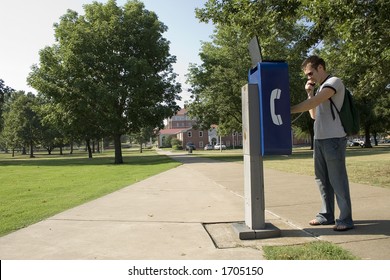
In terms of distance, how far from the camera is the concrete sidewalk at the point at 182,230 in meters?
4.10

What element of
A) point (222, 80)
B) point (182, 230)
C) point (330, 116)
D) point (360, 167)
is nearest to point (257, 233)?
point (182, 230)

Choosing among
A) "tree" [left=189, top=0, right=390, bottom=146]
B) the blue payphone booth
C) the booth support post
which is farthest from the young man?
"tree" [left=189, top=0, right=390, bottom=146]

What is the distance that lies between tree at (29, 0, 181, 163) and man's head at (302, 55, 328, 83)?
24.7 meters

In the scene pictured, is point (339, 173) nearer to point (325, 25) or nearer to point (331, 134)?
point (331, 134)

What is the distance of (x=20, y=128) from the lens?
219 ft

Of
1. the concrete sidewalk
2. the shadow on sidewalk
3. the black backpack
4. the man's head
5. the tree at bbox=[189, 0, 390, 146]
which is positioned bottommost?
the concrete sidewalk

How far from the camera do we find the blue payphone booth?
4.61 metres

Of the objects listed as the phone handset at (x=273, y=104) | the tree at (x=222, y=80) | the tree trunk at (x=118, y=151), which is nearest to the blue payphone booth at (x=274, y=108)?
the phone handset at (x=273, y=104)

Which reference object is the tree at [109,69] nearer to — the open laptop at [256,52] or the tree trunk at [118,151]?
the tree trunk at [118,151]

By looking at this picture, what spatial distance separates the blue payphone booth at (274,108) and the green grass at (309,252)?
114 centimetres

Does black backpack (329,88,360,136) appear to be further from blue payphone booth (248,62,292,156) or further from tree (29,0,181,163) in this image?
tree (29,0,181,163)

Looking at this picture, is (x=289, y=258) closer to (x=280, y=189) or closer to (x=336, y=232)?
(x=336, y=232)

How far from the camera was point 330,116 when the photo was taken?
4.81 m

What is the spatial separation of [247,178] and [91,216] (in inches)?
117
